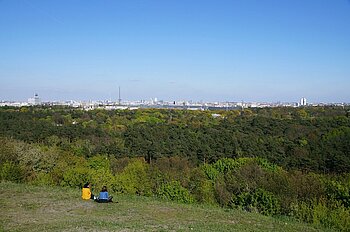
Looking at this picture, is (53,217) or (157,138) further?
(157,138)

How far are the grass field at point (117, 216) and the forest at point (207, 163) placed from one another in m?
2.97

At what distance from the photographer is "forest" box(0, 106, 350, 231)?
21.9 metres

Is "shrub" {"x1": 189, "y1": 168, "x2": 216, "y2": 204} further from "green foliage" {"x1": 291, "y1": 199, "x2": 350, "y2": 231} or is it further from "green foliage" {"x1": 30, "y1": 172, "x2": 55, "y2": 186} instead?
"green foliage" {"x1": 291, "y1": 199, "x2": 350, "y2": 231}

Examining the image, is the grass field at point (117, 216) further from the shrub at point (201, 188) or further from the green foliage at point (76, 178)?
the shrub at point (201, 188)

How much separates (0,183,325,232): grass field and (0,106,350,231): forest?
297 cm

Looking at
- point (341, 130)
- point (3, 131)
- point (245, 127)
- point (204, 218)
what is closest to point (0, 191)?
point (204, 218)

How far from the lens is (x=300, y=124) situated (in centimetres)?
7012

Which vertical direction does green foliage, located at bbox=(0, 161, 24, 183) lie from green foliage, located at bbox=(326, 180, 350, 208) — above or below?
above

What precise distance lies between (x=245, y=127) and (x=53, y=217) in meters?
59.1

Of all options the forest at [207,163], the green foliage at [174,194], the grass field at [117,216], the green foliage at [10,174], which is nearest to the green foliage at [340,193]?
the forest at [207,163]

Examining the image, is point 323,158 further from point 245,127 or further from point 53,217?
point 53,217

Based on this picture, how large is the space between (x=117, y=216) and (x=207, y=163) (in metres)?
38.9

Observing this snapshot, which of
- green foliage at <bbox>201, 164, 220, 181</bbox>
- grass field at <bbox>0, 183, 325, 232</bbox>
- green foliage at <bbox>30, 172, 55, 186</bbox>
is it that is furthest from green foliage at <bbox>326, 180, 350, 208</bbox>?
green foliage at <bbox>30, 172, 55, 186</bbox>

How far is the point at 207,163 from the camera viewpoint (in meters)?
52.3
